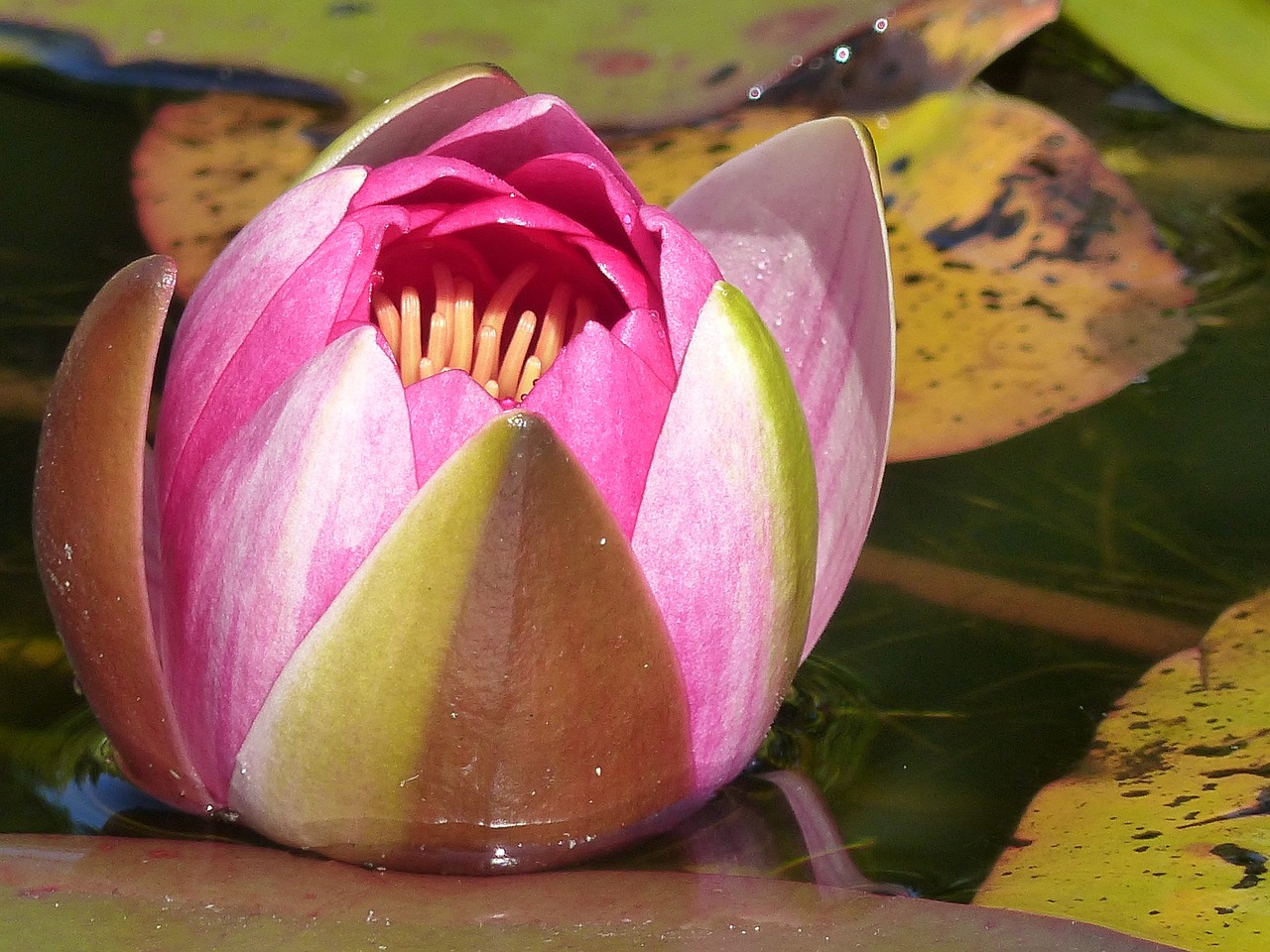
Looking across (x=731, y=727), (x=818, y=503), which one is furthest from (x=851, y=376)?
(x=731, y=727)

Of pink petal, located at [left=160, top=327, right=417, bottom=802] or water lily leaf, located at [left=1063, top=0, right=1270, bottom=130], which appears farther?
water lily leaf, located at [left=1063, top=0, right=1270, bottom=130]

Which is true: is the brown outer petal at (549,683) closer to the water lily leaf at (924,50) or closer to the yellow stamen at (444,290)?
the yellow stamen at (444,290)

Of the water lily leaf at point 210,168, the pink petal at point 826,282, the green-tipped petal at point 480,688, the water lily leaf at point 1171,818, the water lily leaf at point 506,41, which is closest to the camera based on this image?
the green-tipped petal at point 480,688

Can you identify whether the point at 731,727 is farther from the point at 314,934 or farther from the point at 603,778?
the point at 314,934

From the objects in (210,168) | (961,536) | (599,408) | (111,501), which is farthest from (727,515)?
(210,168)

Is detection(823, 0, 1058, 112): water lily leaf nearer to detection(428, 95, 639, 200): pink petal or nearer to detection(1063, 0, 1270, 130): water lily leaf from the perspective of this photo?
detection(1063, 0, 1270, 130): water lily leaf

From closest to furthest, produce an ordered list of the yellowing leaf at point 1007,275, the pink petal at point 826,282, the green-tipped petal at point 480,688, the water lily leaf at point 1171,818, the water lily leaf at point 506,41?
the green-tipped petal at point 480,688 < the water lily leaf at point 1171,818 < the pink petal at point 826,282 < the yellowing leaf at point 1007,275 < the water lily leaf at point 506,41

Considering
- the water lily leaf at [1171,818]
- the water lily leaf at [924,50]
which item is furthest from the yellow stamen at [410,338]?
the water lily leaf at [924,50]

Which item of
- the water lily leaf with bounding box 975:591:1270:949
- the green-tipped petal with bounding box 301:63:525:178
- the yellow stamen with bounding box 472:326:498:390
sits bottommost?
the water lily leaf with bounding box 975:591:1270:949

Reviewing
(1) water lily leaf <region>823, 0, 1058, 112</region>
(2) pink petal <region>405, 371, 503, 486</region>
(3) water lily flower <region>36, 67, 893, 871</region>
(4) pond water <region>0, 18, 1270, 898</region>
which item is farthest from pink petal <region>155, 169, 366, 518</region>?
(1) water lily leaf <region>823, 0, 1058, 112</region>
